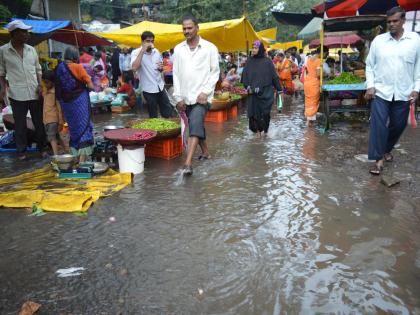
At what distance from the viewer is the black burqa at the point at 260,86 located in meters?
7.48

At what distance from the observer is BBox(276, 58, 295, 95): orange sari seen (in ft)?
48.5

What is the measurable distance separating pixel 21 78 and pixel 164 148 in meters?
2.42

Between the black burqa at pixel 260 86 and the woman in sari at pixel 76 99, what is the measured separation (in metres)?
3.31

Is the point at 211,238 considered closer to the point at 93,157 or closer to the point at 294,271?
the point at 294,271

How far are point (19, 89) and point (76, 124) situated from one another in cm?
133

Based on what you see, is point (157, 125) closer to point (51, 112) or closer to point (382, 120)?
point (51, 112)

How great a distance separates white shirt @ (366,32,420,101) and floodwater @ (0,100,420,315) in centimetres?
107

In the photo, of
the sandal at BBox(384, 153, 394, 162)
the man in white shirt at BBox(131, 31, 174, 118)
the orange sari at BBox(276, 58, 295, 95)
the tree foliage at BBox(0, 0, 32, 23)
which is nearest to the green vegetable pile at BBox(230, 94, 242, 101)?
the man in white shirt at BBox(131, 31, 174, 118)

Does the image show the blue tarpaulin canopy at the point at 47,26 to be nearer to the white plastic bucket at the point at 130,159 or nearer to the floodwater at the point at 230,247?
the white plastic bucket at the point at 130,159

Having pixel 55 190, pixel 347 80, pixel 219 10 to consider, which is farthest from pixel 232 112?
pixel 219 10

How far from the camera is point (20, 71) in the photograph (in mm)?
5977

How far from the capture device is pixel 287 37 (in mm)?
47375

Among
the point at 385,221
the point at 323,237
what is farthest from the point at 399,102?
the point at 323,237

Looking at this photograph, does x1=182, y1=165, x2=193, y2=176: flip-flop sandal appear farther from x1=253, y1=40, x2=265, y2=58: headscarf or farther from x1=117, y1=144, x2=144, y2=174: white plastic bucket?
x1=253, y1=40, x2=265, y2=58: headscarf
